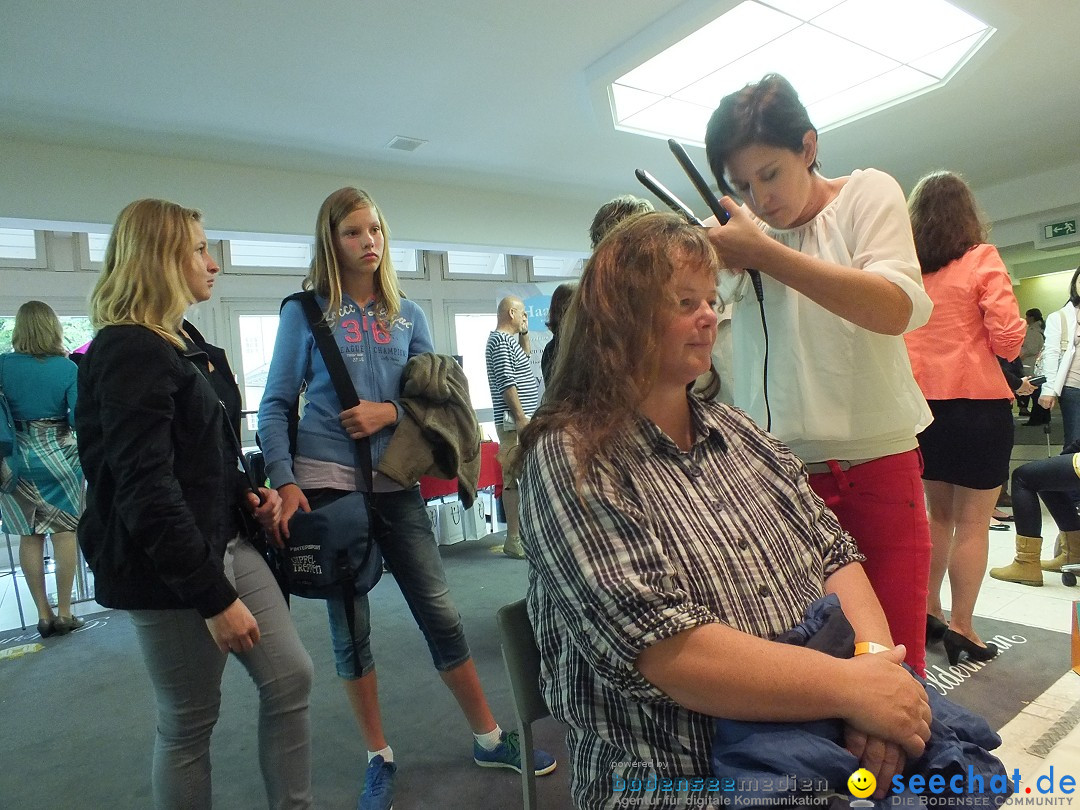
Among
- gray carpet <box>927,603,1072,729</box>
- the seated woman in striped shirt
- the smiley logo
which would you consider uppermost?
the seated woman in striped shirt

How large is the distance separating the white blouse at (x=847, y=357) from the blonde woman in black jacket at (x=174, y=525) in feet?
3.53

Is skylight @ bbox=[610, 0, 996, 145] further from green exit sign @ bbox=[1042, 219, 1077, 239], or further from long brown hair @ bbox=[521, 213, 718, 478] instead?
green exit sign @ bbox=[1042, 219, 1077, 239]

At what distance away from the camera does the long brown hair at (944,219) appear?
223cm

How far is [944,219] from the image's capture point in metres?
2.26

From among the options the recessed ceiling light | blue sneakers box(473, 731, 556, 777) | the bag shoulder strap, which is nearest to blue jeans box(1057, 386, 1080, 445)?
blue sneakers box(473, 731, 556, 777)

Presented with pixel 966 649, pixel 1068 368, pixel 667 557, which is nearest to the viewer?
pixel 667 557

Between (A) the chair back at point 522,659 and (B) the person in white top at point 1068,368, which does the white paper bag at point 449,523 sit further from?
(B) the person in white top at point 1068,368

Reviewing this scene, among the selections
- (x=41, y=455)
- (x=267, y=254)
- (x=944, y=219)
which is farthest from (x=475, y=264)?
(x=944, y=219)

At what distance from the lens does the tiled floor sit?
24.9 inches

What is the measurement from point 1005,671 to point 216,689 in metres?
2.50

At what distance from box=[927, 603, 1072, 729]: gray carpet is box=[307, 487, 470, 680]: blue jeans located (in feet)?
4.86

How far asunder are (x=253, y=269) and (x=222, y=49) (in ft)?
9.95

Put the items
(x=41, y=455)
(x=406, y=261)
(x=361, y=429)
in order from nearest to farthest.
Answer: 1. (x=361, y=429)
2. (x=41, y=455)
3. (x=406, y=261)

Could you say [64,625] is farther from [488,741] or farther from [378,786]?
[488,741]
